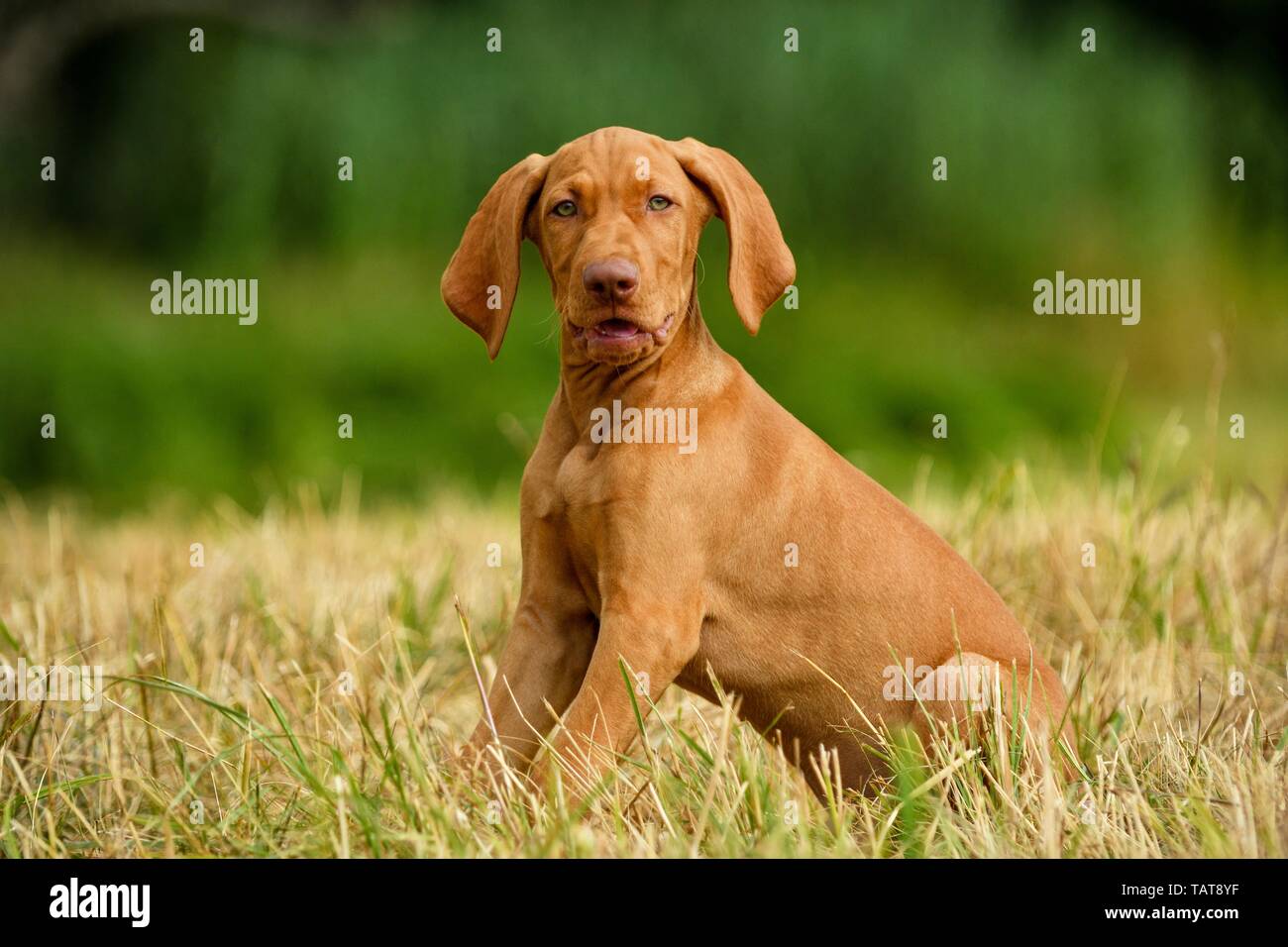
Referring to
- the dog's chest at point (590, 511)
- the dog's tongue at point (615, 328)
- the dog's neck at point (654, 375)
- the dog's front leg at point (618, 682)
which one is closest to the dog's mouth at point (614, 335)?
the dog's tongue at point (615, 328)

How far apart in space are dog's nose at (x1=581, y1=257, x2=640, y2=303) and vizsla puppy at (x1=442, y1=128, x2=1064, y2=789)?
6 cm

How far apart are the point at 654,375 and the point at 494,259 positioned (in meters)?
0.54

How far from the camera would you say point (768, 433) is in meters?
3.96

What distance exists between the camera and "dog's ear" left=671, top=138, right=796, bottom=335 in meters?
3.89

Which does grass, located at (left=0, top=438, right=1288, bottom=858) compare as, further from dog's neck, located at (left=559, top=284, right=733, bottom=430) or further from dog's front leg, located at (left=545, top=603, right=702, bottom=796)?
dog's neck, located at (left=559, top=284, right=733, bottom=430)

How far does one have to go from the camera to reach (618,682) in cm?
362

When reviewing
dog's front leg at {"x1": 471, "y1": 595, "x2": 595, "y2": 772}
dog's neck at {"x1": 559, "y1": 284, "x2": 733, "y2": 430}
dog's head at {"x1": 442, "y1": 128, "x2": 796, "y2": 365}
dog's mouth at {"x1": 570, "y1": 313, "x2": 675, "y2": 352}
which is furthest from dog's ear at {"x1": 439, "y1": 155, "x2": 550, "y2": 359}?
dog's front leg at {"x1": 471, "y1": 595, "x2": 595, "y2": 772}

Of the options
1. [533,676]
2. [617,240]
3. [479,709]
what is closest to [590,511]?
[533,676]

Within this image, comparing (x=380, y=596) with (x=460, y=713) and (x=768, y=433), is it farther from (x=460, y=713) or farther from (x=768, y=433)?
(x=768, y=433)

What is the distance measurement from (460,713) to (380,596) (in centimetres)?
85

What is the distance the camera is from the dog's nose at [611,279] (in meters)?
3.55

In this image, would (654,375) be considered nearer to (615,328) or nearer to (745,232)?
(615,328)

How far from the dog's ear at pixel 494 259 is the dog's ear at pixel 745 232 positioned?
0.42 metres
